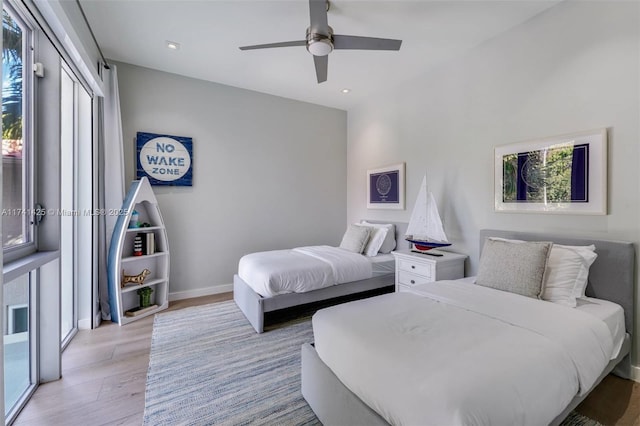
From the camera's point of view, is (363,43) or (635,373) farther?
(363,43)

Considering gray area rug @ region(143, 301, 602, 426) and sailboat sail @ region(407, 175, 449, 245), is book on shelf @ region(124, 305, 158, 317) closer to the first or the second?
gray area rug @ region(143, 301, 602, 426)

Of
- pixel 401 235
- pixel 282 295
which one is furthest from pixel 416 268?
pixel 282 295

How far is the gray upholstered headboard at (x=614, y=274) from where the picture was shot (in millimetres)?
2006

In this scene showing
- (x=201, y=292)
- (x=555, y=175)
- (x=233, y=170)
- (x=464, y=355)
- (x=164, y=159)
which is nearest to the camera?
(x=464, y=355)

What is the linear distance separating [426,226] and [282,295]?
5.92 ft

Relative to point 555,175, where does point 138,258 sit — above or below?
below

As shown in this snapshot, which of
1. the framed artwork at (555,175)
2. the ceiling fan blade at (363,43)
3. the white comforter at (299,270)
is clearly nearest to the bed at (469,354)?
the framed artwork at (555,175)

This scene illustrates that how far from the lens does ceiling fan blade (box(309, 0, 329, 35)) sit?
6.64 ft

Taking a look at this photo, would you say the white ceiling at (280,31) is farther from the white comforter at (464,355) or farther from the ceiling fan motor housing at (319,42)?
the white comforter at (464,355)

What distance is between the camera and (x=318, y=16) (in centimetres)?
214

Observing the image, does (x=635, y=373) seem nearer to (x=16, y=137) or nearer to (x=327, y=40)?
(x=327, y=40)

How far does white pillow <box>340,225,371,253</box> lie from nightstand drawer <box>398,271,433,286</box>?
62cm

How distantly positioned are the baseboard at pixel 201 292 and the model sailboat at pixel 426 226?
263cm

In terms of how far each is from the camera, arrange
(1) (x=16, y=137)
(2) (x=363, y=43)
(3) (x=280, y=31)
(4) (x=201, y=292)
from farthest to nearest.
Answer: (4) (x=201, y=292), (3) (x=280, y=31), (2) (x=363, y=43), (1) (x=16, y=137)
